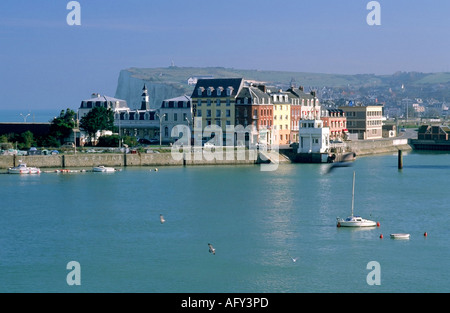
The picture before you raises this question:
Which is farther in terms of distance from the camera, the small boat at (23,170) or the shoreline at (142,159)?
the shoreline at (142,159)

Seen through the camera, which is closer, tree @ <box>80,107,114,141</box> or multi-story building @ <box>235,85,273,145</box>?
tree @ <box>80,107,114,141</box>

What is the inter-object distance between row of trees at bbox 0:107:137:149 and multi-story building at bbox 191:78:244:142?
24.1 ft

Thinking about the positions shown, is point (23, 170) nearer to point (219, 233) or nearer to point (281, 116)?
point (219, 233)

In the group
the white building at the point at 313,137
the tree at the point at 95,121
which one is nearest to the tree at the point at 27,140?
the tree at the point at 95,121

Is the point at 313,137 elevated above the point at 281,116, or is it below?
below

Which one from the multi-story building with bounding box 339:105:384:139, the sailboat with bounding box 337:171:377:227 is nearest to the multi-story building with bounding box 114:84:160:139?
the multi-story building with bounding box 339:105:384:139

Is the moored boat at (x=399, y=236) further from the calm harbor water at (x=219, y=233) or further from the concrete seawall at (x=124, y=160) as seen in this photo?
the concrete seawall at (x=124, y=160)

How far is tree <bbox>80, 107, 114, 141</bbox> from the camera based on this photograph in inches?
2896

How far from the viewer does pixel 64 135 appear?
72.5 meters

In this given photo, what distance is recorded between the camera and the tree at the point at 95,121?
2896 inches

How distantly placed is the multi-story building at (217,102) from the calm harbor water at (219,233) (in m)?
18.3

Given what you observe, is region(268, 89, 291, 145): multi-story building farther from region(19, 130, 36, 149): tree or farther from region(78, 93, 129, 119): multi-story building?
region(19, 130, 36, 149): tree

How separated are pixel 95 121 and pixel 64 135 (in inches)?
123

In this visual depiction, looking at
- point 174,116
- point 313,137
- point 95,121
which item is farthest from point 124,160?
point 174,116
